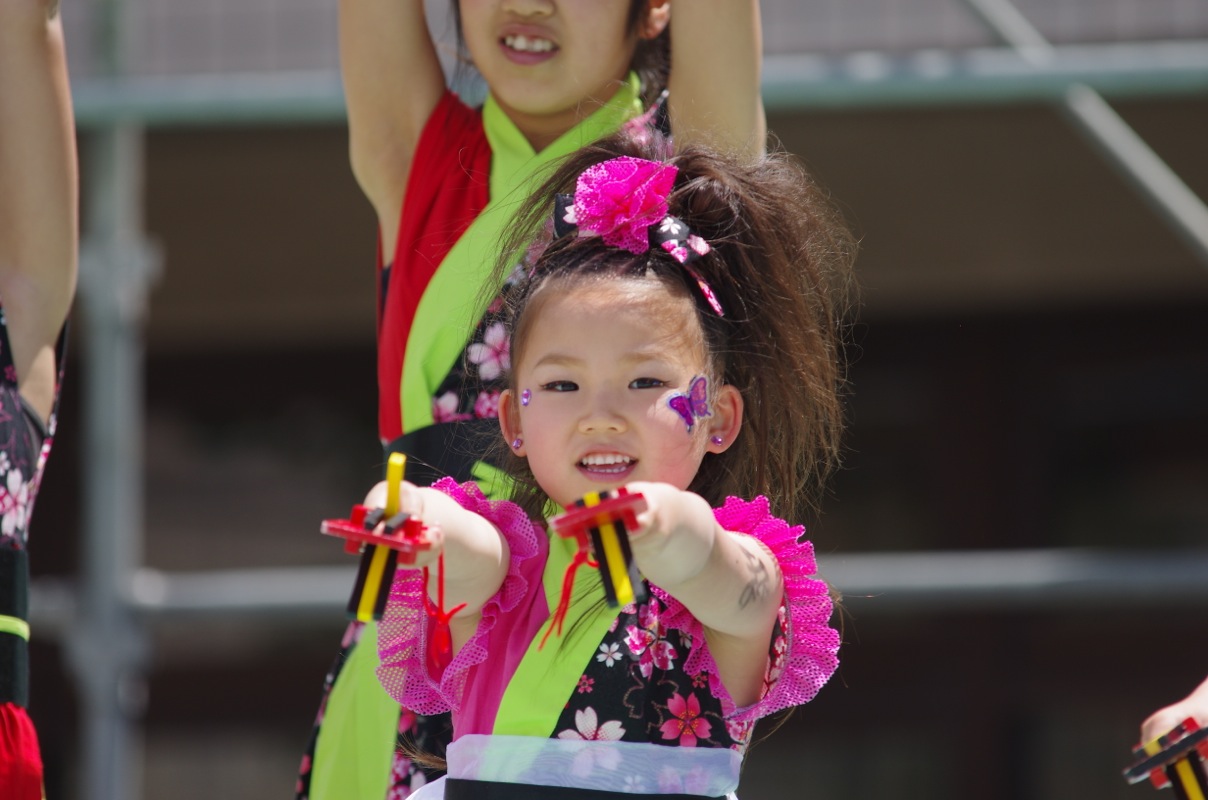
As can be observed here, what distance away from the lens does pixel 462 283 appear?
185 centimetres

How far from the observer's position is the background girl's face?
1.89 m

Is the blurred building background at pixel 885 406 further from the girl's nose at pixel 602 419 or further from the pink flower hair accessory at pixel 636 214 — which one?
the girl's nose at pixel 602 419

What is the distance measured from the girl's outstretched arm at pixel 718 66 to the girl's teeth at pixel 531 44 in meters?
0.14

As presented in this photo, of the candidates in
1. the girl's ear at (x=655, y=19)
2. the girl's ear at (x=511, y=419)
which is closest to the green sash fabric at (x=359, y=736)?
the girl's ear at (x=511, y=419)

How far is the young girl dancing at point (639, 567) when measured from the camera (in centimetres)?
145

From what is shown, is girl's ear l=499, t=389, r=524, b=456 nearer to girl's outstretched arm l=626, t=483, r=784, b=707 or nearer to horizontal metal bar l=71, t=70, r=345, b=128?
girl's outstretched arm l=626, t=483, r=784, b=707

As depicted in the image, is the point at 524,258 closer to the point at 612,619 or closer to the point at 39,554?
the point at 612,619

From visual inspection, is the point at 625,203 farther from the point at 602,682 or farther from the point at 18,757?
the point at 18,757

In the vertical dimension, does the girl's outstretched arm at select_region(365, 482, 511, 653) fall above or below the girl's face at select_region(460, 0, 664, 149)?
below

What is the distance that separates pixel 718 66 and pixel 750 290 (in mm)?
364

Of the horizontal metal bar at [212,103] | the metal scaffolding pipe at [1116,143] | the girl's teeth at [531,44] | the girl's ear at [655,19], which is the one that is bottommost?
the girl's teeth at [531,44]

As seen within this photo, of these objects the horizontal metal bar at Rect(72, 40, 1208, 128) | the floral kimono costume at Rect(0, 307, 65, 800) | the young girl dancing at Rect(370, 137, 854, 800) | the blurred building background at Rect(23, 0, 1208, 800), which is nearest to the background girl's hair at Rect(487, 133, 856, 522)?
the young girl dancing at Rect(370, 137, 854, 800)

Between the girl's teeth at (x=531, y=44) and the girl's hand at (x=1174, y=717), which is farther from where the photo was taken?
the girl's teeth at (x=531, y=44)

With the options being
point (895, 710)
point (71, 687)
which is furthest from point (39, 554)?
point (895, 710)
